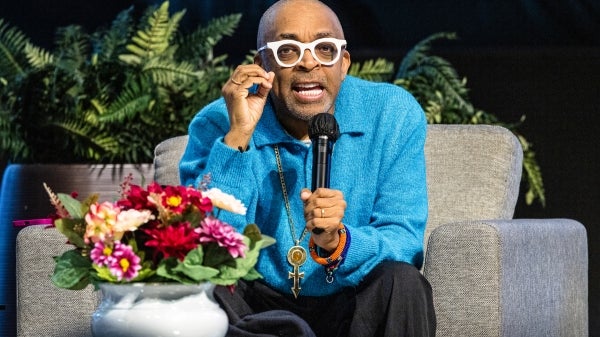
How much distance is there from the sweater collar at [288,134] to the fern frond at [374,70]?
58.5 inches

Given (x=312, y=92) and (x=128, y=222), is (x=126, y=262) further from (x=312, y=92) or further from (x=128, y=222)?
(x=312, y=92)

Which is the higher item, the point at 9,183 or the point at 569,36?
the point at 569,36

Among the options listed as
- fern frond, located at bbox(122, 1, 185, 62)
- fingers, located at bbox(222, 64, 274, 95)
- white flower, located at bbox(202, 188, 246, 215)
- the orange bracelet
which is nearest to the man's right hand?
fingers, located at bbox(222, 64, 274, 95)

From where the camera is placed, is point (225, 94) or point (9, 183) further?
point (9, 183)

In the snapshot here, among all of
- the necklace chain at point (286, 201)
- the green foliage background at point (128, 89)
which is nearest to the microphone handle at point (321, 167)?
the necklace chain at point (286, 201)

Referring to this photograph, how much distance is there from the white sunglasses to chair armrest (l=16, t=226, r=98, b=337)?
2.37ft

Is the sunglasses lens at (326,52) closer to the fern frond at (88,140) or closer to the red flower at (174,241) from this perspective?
the red flower at (174,241)

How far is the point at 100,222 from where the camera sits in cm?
216

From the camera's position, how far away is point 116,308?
7.13ft

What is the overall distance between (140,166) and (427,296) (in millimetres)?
1761

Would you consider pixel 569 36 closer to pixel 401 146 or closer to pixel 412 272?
pixel 401 146

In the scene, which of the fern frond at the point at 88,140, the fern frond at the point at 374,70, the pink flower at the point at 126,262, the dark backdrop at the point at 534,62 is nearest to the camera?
the pink flower at the point at 126,262

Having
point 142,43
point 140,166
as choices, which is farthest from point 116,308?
point 142,43

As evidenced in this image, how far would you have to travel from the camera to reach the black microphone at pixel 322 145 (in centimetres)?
268
